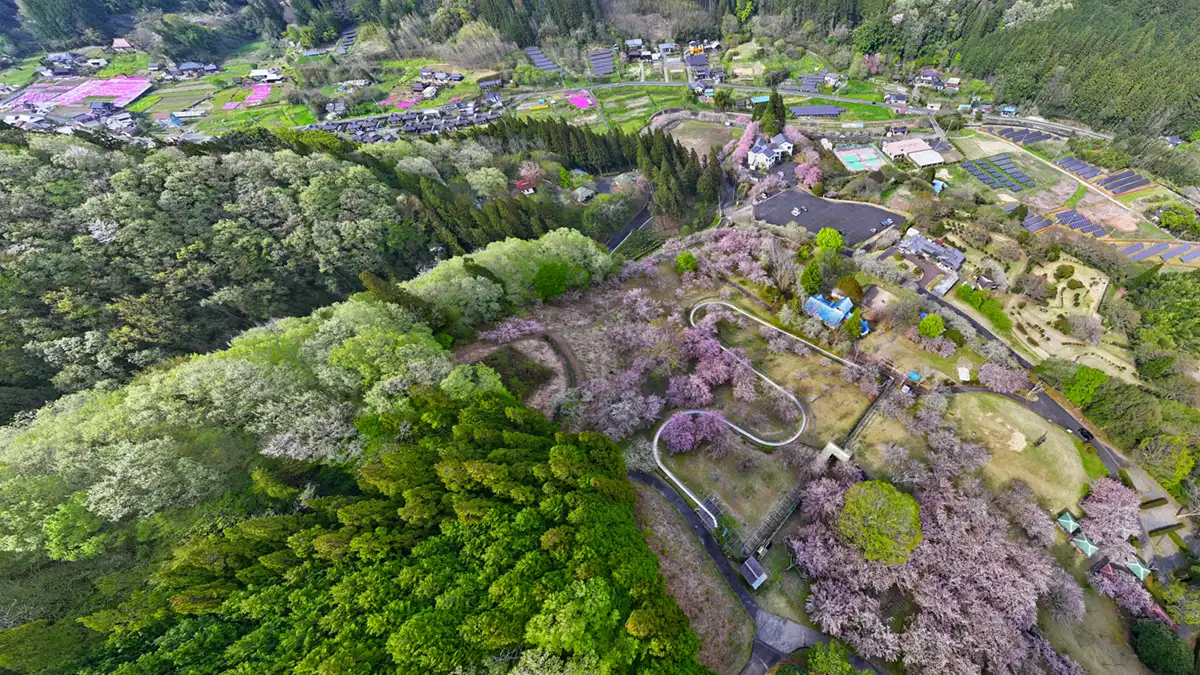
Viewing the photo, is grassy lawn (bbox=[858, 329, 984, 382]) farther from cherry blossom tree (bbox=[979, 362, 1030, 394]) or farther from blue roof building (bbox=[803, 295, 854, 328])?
blue roof building (bbox=[803, 295, 854, 328])

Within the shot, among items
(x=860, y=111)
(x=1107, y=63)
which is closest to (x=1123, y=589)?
(x=860, y=111)

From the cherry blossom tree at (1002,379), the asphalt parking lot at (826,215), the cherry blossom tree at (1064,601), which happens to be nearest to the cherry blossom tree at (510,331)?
the asphalt parking lot at (826,215)

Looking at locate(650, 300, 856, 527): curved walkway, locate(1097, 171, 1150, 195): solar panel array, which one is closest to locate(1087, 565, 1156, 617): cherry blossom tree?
locate(650, 300, 856, 527): curved walkway

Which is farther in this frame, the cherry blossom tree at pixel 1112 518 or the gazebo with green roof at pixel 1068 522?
the gazebo with green roof at pixel 1068 522

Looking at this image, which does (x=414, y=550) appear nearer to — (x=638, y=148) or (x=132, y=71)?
(x=638, y=148)

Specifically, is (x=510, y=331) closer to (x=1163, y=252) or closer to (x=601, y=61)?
(x=1163, y=252)

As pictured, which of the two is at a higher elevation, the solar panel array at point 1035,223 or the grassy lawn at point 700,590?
the solar panel array at point 1035,223

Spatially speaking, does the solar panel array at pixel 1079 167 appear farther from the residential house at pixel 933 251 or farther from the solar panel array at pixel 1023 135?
the residential house at pixel 933 251
